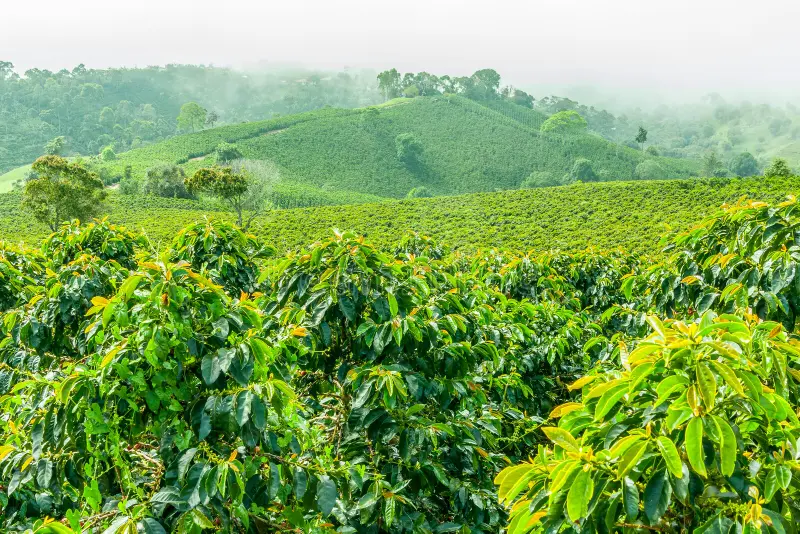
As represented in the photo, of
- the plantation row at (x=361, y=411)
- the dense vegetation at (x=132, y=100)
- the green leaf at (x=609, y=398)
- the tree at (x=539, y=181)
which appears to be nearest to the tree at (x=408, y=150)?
the tree at (x=539, y=181)

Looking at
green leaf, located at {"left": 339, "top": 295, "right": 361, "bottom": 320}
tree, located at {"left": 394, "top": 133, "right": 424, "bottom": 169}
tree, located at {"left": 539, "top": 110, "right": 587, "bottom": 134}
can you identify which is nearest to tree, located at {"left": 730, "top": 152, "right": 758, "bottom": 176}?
tree, located at {"left": 539, "top": 110, "right": 587, "bottom": 134}

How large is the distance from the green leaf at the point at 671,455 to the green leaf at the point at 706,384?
0.15 metres

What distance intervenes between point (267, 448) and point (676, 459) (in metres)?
1.59

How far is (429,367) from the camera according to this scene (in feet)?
10.2

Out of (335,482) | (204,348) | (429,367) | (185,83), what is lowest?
(335,482)

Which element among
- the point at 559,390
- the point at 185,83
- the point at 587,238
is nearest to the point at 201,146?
the point at 587,238

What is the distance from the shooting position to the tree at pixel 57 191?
21.9 meters

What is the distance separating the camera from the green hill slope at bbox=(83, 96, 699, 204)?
2579 inches

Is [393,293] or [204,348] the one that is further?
[393,293]

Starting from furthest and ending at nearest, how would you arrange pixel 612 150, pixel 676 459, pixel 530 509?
pixel 612 150
pixel 530 509
pixel 676 459

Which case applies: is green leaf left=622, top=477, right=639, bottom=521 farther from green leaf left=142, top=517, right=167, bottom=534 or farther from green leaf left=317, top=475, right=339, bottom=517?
green leaf left=142, top=517, right=167, bottom=534

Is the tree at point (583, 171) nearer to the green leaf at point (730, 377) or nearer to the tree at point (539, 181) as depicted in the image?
the tree at point (539, 181)

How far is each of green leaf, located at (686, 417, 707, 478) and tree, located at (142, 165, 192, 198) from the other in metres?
47.0

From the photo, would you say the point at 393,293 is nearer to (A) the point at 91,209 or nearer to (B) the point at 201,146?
(A) the point at 91,209
